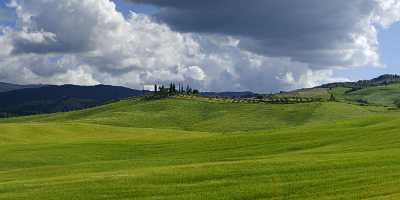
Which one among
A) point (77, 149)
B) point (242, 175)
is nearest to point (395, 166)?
point (242, 175)

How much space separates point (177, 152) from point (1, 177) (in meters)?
27.4

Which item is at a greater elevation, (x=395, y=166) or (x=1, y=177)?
(x=395, y=166)

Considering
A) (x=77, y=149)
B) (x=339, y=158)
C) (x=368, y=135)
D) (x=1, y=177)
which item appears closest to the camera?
(x=339, y=158)

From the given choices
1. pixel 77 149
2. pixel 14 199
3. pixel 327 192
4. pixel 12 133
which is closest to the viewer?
pixel 327 192

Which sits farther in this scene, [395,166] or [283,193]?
[395,166]

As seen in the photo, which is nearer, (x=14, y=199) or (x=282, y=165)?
(x=14, y=199)

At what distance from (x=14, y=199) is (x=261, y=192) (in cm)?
1791

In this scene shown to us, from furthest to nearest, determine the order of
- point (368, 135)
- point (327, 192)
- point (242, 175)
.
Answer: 1. point (368, 135)
2. point (242, 175)
3. point (327, 192)

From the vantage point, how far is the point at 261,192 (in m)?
37.2

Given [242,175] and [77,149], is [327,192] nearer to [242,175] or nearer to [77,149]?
[242,175]

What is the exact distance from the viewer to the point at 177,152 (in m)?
78.5

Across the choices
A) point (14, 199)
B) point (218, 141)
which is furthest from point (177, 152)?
point (14, 199)

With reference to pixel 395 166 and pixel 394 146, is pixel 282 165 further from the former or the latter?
pixel 394 146

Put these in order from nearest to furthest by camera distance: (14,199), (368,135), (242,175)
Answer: (14,199)
(242,175)
(368,135)
